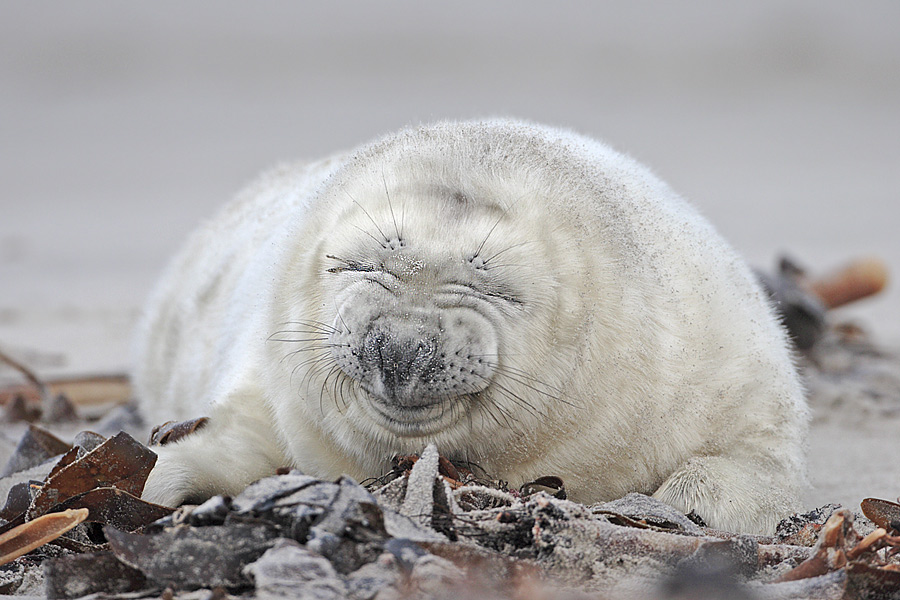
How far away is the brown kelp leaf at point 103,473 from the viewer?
2555mm

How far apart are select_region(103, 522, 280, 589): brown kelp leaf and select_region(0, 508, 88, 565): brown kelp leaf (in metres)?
0.35

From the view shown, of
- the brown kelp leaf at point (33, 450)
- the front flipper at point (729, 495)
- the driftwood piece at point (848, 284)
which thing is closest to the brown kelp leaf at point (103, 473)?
the brown kelp leaf at point (33, 450)

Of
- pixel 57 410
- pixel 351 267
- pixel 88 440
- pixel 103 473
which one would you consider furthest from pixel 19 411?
pixel 351 267

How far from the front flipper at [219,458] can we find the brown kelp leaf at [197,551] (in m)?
0.82

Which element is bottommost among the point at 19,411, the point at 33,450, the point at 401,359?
the point at 19,411

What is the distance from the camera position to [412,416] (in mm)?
2566

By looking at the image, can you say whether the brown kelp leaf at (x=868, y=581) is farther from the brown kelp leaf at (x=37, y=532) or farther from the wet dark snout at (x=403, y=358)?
the brown kelp leaf at (x=37, y=532)

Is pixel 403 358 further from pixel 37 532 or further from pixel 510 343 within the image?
pixel 37 532

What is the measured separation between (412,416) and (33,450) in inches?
63.1

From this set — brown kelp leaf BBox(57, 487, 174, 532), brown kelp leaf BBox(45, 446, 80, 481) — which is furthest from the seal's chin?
brown kelp leaf BBox(45, 446, 80, 481)

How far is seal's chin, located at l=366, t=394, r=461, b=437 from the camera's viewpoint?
8.38 feet

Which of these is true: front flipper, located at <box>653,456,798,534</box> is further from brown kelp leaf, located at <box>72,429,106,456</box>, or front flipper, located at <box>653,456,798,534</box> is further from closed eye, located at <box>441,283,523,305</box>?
brown kelp leaf, located at <box>72,429,106,456</box>

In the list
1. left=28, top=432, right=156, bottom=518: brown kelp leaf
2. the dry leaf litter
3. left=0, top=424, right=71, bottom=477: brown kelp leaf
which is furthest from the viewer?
left=0, top=424, right=71, bottom=477: brown kelp leaf

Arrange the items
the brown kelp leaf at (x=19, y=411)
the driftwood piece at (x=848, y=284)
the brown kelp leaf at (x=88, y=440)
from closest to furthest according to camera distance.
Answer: the brown kelp leaf at (x=88, y=440), the brown kelp leaf at (x=19, y=411), the driftwood piece at (x=848, y=284)
